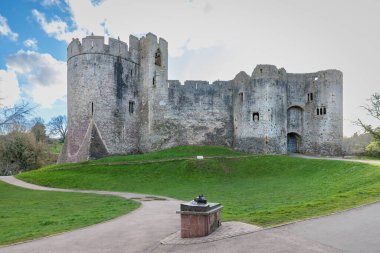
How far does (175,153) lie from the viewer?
116 ft

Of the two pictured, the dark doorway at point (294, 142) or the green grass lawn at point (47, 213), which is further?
the dark doorway at point (294, 142)

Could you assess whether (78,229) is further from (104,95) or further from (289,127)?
(289,127)

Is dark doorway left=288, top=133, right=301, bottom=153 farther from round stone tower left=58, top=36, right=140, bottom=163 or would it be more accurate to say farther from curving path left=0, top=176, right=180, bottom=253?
curving path left=0, top=176, right=180, bottom=253

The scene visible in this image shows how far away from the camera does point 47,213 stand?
14648 mm

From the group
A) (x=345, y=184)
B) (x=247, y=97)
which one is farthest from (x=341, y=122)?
(x=345, y=184)

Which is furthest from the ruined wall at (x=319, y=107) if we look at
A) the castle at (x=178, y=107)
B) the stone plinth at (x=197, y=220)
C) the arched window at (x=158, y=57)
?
the stone plinth at (x=197, y=220)

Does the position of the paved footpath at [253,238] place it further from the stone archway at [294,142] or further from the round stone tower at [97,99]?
the stone archway at [294,142]

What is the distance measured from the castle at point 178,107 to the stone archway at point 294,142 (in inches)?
4.3

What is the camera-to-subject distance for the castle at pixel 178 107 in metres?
36.3

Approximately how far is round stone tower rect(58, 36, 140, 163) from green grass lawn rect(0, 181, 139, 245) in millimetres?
14125

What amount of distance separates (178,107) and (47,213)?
25311 mm

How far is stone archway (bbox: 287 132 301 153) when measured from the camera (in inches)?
1543

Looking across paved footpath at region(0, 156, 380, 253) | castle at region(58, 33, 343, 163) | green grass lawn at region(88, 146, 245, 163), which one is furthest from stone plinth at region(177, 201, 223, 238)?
castle at region(58, 33, 343, 163)

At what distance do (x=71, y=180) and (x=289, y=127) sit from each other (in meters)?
23.5
